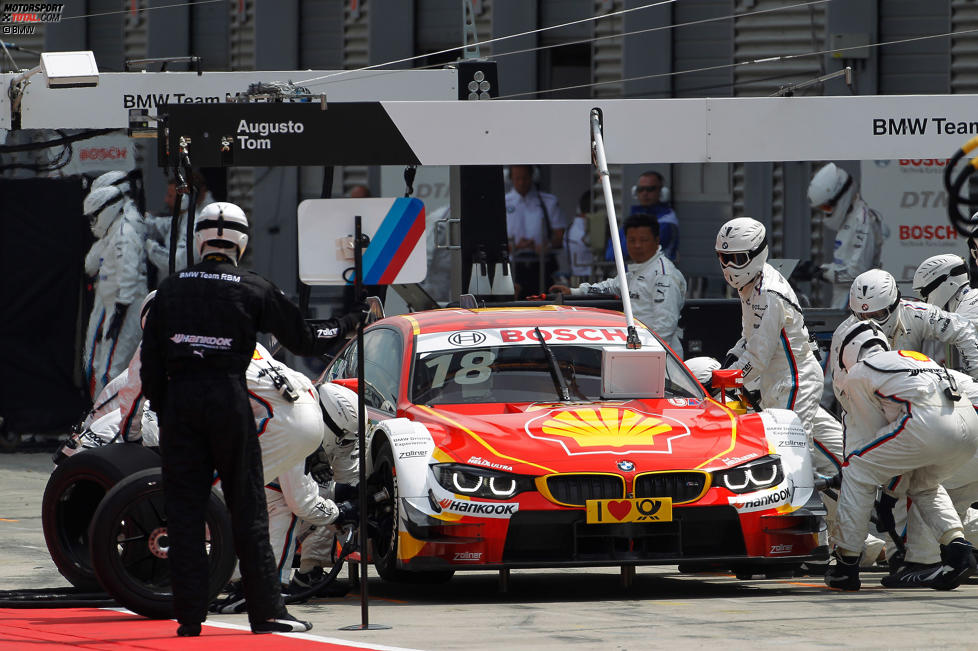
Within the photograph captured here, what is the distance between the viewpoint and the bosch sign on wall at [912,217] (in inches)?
620

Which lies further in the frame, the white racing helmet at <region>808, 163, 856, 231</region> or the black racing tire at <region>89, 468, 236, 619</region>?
the white racing helmet at <region>808, 163, 856, 231</region>

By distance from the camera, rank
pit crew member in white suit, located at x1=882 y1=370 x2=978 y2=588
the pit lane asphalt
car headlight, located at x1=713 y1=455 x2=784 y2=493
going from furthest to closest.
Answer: pit crew member in white suit, located at x1=882 y1=370 x2=978 y2=588 → car headlight, located at x1=713 y1=455 x2=784 y2=493 → the pit lane asphalt

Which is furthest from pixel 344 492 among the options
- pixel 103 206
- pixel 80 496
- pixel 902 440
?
pixel 103 206

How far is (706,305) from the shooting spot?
1516 cm

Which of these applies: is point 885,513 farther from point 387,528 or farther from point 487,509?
point 387,528

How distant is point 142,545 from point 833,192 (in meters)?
9.21

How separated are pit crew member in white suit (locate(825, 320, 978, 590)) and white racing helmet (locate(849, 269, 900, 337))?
55cm

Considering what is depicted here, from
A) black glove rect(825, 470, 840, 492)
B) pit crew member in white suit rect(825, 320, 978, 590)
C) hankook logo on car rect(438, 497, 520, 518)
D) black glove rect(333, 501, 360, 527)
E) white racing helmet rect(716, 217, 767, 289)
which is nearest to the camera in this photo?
hankook logo on car rect(438, 497, 520, 518)

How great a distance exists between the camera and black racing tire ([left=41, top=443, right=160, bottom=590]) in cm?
855

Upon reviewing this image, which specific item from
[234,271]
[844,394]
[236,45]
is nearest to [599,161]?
[844,394]

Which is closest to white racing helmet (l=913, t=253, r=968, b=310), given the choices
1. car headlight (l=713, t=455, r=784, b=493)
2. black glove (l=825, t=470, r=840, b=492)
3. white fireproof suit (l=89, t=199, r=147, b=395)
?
black glove (l=825, t=470, r=840, b=492)

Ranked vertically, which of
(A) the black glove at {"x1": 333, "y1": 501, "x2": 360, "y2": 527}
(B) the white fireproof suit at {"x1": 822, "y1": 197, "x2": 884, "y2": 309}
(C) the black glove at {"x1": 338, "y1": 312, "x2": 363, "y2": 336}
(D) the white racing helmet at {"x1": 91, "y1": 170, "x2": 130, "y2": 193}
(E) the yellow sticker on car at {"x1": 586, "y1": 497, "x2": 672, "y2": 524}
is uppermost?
(D) the white racing helmet at {"x1": 91, "y1": 170, "x2": 130, "y2": 193}

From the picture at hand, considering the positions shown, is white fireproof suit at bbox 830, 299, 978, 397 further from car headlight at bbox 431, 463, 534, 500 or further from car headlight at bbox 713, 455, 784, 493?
car headlight at bbox 431, 463, 534, 500

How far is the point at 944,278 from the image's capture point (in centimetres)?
1233
